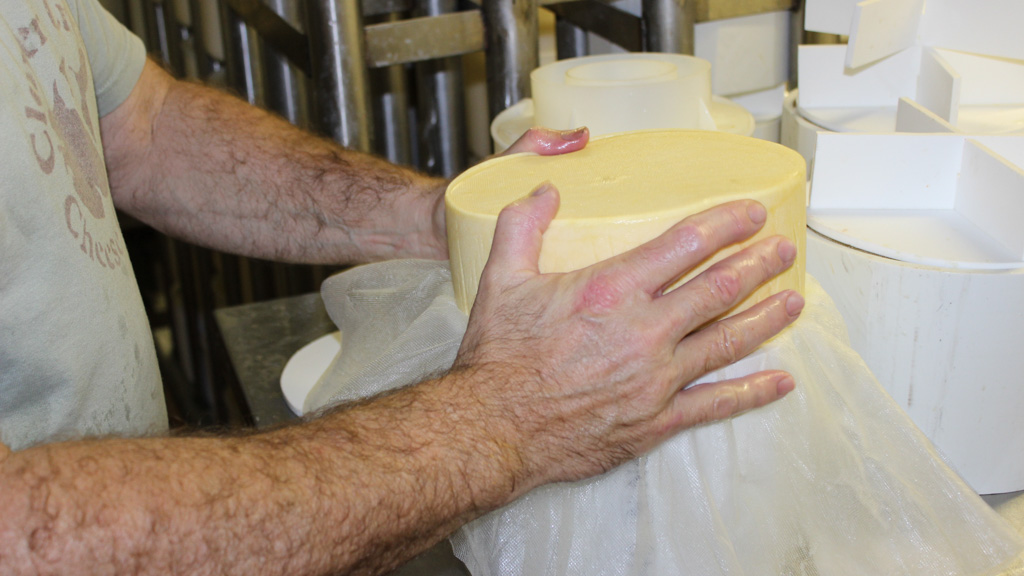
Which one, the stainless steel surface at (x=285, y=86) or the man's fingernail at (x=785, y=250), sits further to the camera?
the stainless steel surface at (x=285, y=86)

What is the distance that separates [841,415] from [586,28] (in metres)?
1.39

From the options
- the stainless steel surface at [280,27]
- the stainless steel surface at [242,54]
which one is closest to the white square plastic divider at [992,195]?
the stainless steel surface at [280,27]

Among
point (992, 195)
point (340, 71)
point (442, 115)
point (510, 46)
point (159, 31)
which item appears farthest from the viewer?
point (159, 31)

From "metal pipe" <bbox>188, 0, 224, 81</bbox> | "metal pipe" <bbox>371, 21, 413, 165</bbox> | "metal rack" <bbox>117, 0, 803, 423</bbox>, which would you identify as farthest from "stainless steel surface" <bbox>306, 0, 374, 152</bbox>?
"metal pipe" <bbox>188, 0, 224, 81</bbox>

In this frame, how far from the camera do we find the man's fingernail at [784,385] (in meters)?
0.68

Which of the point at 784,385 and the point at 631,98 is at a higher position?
the point at 631,98

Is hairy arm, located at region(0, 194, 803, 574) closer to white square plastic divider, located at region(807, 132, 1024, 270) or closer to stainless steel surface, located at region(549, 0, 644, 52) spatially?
white square plastic divider, located at region(807, 132, 1024, 270)

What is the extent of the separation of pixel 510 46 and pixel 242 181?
655mm

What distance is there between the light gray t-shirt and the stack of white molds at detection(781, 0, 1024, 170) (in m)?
0.86

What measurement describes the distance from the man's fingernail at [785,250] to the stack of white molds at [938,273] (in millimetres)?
176

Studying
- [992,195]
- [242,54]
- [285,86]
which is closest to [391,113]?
[285,86]

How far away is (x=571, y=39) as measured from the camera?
2033mm

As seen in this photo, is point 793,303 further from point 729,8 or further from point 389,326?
point 729,8

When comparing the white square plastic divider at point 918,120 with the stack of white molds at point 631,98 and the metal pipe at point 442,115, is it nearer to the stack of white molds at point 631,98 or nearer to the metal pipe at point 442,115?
the stack of white molds at point 631,98
